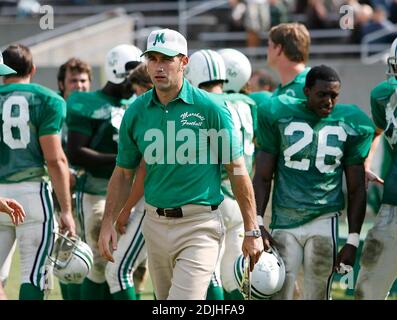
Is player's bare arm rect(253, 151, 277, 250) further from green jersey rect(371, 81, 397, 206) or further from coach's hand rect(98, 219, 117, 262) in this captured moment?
coach's hand rect(98, 219, 117, 262)

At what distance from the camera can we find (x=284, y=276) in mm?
6512

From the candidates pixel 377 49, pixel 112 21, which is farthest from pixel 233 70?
pixel 112 21

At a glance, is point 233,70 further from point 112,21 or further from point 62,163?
point 112,21

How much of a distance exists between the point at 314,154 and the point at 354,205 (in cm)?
41

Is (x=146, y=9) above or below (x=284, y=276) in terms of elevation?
above

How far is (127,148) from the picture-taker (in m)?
6.16

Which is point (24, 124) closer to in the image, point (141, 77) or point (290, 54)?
point (141, 77)

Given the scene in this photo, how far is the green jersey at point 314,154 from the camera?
6.64 metres

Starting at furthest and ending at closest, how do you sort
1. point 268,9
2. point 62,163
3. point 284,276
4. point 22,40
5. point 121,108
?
point 22,40 → point 268,9 → point 121,108 → point 62,163 → point 284,276

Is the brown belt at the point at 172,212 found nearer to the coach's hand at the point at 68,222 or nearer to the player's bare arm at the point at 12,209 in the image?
the player's bare arm at the point at 12,209

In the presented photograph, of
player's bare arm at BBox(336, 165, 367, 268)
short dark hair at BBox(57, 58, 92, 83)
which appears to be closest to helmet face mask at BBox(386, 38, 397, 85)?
player's bare arm at BBox(336, 165, 367, 268)

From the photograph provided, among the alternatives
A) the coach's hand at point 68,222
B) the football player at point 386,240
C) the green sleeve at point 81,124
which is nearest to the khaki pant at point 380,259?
the football player at point 386,240

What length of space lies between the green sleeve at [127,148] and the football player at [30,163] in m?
0.93

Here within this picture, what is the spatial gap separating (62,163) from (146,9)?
12333 mm
